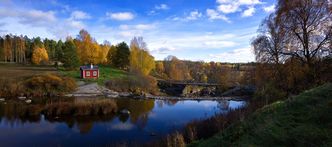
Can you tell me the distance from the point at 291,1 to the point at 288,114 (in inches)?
367

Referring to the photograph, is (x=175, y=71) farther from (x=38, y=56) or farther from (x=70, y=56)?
(x=70, y=56)

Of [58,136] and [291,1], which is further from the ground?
[291,1]

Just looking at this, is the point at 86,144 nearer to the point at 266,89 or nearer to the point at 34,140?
the point at 34,140

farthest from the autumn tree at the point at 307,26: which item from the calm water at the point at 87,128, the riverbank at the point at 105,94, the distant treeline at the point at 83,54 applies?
the distant treeline at the point at 83,54

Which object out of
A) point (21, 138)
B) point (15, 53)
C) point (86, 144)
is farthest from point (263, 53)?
point (15, 53)

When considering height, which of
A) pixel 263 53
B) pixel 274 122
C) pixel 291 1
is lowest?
pixel 274 122

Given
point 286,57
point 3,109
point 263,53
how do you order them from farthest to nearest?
point 3,109, point 263,53, point 286,57

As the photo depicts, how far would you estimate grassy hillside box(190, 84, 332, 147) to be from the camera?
23.4ft

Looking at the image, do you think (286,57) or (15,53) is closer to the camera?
(286,57)

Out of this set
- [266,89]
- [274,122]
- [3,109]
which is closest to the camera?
[274,122]

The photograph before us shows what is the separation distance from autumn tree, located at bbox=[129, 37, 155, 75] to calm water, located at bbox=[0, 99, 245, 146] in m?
33.5

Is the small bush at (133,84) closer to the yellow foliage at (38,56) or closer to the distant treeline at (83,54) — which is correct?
the distant treeline at (83,54)

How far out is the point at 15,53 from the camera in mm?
83438

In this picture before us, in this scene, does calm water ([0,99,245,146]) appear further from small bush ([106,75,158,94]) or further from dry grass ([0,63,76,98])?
small bush ([106,75,158,94])
